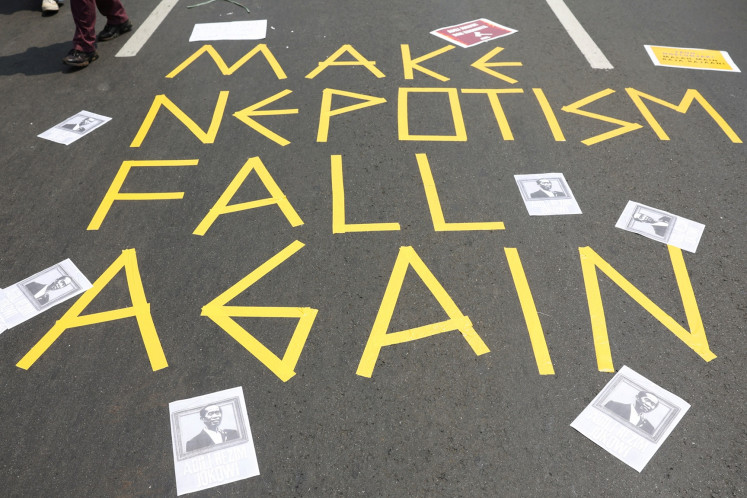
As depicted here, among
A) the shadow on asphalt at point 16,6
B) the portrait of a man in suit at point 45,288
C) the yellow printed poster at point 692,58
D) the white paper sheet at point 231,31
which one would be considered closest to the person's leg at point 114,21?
the white paper sheet at point 231,31

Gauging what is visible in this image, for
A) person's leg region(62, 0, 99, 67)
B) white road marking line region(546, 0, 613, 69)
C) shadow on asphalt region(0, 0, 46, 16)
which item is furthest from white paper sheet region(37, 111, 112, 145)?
white road marking line region(546, 0, 613, 69)

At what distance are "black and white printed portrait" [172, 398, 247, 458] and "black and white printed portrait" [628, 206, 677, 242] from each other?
253cm

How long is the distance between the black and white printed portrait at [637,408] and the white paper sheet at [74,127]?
391 centimetres

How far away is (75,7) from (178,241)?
2.78 metres

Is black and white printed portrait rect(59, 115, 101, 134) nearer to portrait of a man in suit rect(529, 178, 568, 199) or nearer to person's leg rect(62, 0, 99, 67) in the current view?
person's leg rect(62, 0, 99, 67)

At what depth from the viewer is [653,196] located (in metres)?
3.50

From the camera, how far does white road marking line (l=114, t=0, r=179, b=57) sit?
5.02 meters

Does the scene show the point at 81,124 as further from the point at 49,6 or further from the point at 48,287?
the point at 49,6

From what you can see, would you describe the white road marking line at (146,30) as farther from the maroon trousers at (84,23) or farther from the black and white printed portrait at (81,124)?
the black and white printed portrait at (81,124)

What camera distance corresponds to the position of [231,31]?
5.34m

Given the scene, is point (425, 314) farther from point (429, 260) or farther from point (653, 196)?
point (653, 196)

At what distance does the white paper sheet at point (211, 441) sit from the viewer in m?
2.21

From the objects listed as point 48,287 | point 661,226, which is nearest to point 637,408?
point 661,226

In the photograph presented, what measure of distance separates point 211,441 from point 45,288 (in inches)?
55.8
